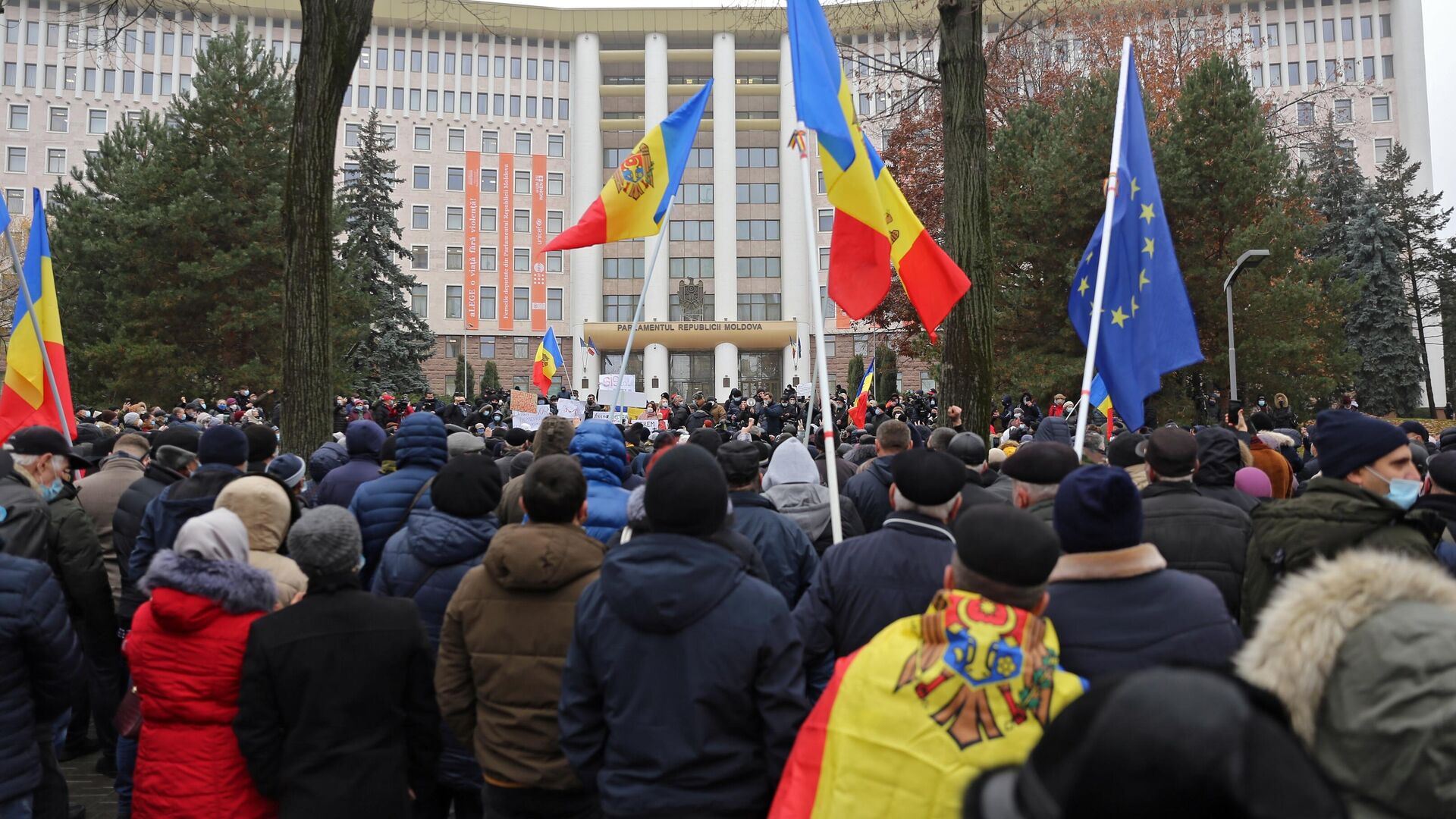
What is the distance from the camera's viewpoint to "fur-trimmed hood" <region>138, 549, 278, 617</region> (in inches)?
139

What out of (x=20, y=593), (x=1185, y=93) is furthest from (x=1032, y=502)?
(x=1185, y=93)

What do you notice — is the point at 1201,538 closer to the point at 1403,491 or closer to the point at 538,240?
the point at 1403,491

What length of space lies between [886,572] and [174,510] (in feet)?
12.4

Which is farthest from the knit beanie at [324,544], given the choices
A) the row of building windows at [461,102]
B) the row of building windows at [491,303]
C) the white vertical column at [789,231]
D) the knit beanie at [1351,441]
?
the row of building windows at [461,102]

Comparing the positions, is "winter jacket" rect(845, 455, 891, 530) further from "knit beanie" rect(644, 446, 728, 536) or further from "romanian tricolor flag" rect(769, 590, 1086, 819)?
"romanian tricolor flag" rect(769, 590, 1086, 819)

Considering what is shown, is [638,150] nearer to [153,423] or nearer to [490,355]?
[153,423]

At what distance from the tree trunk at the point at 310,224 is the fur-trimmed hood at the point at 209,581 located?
528 centimetres

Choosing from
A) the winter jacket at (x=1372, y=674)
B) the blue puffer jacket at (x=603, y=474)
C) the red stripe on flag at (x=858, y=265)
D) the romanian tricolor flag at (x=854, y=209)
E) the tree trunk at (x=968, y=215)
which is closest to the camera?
the winter jacket at (x=1372, y=674)

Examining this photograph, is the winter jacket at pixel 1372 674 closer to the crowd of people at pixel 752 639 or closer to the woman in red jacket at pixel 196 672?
the crowd of people at pixel 752 639

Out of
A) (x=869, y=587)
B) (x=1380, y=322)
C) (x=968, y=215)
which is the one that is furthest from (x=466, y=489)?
(x=1380, y=322)

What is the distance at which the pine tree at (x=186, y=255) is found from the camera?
27.5m

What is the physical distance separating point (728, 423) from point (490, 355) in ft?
137

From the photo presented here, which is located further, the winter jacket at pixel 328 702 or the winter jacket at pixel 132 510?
the winter jacket at pixel 132 510

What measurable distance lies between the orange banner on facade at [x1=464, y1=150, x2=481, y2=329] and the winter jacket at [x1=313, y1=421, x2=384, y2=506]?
5777 cm
